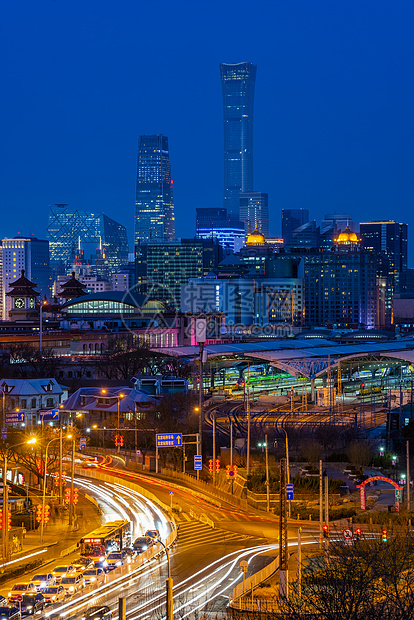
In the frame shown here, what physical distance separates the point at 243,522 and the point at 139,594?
1335 centimetres

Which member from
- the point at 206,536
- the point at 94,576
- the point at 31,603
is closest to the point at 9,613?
the point at 31,603

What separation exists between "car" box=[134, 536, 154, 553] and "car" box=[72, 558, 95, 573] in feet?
8.33

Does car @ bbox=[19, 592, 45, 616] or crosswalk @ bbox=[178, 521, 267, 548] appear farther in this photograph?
crosswalk @ bbox=[178, 521, 267, 548]

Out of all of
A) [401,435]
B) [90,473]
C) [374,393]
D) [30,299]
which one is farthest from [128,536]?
[30,299]

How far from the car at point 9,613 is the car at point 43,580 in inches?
85.5

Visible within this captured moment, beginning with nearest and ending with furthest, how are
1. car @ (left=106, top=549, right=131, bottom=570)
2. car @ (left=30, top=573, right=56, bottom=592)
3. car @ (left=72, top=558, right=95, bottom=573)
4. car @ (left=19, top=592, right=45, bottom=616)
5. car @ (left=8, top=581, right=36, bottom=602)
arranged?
car @ (left=19, top=592, right=45, bottom=616), car @ (left=8, top=581, right=36, bottom=602), car @ (left=30, top=573, right=56, bottom=592), car @ (left=72, top=558, right=95, bottom=573), car @ (left=106, top=549, right=131, bottom=570)

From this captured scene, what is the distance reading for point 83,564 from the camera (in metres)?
33.1

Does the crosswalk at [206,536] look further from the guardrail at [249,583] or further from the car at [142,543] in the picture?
the guardrail at [249,583]

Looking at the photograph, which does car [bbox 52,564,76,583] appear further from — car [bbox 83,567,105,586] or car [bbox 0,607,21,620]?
car [bbox 0,607,21,620]

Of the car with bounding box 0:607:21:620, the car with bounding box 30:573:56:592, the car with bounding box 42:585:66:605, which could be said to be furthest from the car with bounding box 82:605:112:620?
the car with bounding box 30:573:56:592

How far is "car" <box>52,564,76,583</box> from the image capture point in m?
31.0

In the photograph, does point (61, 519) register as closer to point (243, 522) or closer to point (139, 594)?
point (243, 522)

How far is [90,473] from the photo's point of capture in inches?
2126

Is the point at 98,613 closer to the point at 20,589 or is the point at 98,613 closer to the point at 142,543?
the point at 20,589
